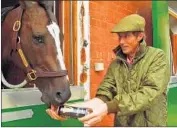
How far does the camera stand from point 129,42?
153cm

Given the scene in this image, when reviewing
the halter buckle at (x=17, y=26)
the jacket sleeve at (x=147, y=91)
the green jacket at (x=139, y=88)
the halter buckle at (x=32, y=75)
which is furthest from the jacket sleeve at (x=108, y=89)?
the halter buckle at (x=17, y=26)

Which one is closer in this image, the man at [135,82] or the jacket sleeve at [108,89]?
the man at [135,82]

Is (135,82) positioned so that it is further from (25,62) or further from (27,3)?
(27,3)

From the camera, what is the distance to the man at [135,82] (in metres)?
1.41

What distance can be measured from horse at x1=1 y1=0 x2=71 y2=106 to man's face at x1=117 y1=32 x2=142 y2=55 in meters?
0.31

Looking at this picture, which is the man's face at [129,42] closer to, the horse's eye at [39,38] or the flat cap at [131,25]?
the flat cap at [131,25]

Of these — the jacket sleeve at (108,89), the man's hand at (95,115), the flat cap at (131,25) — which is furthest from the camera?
the jacket sleeve at (108,89)

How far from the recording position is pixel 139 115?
154 centimetres

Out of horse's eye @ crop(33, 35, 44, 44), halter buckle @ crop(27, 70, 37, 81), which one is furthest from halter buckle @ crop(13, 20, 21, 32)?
halter buckle @ crop(27, 70, 37, 81)

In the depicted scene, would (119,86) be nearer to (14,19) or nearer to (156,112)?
(156,112)

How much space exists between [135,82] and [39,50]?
1.63ft

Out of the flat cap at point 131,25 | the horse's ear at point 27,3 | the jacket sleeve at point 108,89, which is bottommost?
the jacket sleeve at point 108,89

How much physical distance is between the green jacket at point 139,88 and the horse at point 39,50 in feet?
0.80

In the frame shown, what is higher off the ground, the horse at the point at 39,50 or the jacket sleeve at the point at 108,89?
the horse at the point at 39,50
